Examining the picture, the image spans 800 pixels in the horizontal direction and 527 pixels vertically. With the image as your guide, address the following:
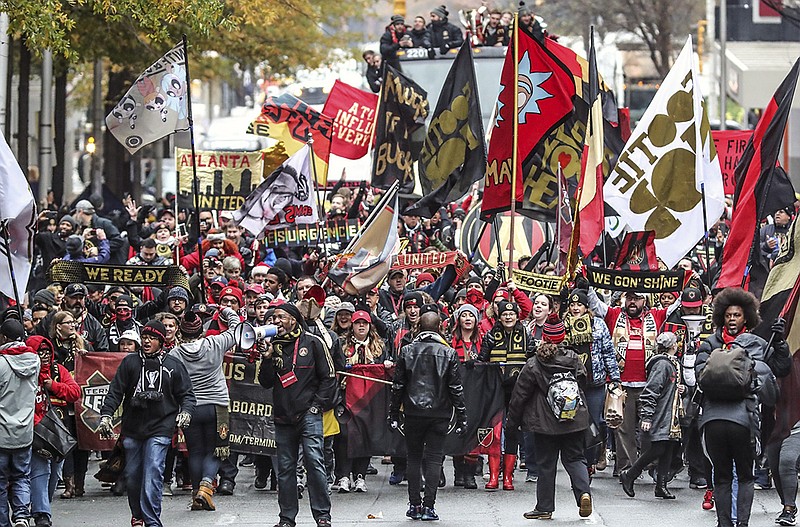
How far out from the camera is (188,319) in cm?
1224

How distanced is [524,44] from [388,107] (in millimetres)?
2065

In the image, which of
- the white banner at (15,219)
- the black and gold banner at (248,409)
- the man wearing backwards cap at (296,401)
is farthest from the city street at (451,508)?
the white banner at (15,219)

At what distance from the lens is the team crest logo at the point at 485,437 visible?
13586 millimetres

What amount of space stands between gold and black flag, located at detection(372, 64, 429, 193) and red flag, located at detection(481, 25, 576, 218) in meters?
1.67

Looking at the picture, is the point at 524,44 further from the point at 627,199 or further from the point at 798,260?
the point at 798,260

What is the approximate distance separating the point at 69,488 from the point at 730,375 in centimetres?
575

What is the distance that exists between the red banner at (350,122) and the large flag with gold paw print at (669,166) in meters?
5.96

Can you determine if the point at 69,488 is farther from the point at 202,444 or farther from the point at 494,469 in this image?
the point at 494,469

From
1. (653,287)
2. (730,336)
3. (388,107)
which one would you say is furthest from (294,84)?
(730,336)

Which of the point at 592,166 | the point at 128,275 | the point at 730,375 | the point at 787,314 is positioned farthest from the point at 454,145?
the point at 730,375

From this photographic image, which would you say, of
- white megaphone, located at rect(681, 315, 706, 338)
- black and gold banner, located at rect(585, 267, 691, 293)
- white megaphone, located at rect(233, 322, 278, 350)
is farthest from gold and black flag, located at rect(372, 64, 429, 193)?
white megaphone, located at rect(233, 322, 278, 350)

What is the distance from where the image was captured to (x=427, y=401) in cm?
1207

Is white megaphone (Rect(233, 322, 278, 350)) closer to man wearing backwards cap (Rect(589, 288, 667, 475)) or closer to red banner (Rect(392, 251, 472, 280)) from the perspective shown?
red banner (Rect(392, 251, 472, 280))

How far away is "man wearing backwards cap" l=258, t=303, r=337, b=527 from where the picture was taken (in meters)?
11.5
